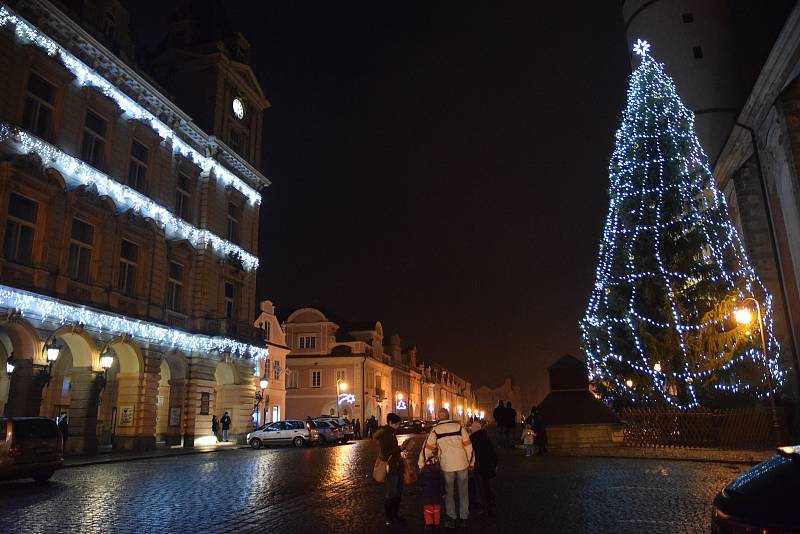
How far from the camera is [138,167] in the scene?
106ft

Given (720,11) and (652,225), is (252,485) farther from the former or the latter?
(720,11)

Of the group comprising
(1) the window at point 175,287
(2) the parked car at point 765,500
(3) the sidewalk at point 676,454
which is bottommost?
(3) the sidewalk at point 676,454

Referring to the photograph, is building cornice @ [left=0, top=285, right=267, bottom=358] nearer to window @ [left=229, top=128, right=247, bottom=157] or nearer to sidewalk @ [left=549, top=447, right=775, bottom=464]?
window @ [left=229, top=128, right=247, bottom=157]

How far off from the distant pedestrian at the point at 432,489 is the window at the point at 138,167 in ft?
90.4

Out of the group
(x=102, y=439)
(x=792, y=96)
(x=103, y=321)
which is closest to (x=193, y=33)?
(x=103, y=321)

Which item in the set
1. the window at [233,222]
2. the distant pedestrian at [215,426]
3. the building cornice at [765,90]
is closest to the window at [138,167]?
the window at [233,222]

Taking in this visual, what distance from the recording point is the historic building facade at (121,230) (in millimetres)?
24109

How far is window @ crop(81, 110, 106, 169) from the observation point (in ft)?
93.5

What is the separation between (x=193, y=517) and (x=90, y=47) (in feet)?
80.7

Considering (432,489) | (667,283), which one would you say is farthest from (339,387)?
(432,489)

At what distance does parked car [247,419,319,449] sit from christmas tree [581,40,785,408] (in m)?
16.2

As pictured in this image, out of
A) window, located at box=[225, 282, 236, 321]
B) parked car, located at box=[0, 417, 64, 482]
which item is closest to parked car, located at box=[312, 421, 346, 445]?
window, located at box=[225, 282, 236, 321]

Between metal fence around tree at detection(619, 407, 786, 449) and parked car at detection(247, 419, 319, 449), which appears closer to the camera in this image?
metal fence around tree at detection(619, 407, 786, 449)

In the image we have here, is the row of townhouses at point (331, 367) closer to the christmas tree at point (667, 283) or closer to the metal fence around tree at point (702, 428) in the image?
the christmas tree at point (667, 283)
